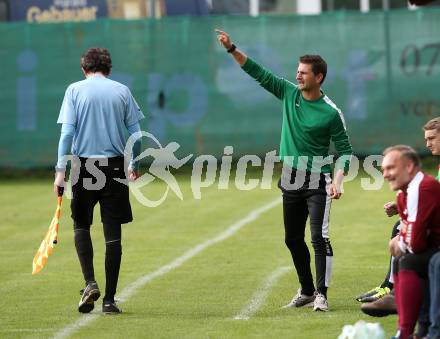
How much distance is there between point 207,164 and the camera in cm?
2314

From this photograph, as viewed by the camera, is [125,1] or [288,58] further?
[125,1]

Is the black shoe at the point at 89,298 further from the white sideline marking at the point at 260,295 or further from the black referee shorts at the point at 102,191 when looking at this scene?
the white sideline marking at the point at 260,295

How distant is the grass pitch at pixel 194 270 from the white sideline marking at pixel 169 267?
5cm

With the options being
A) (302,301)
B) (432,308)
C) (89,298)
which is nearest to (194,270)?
(302,301)

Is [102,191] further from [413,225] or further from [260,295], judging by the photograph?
[413,225]

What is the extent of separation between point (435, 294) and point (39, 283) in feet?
16.2

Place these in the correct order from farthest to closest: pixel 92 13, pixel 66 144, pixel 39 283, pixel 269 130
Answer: pixel 92 13
pixel 269 130
pixel 39 283
pixel 66 144

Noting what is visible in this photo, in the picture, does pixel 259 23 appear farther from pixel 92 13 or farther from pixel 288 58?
pixel 92 13

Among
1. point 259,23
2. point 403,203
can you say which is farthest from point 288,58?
point 403,203

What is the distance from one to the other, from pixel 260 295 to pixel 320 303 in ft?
2.93

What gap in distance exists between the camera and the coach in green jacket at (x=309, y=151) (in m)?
9.99

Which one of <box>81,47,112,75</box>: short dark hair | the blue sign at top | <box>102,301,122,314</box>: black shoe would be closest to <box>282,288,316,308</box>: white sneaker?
<box>102,301,122,314</box>: black shoe

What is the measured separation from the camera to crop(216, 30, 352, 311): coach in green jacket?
32.8ft

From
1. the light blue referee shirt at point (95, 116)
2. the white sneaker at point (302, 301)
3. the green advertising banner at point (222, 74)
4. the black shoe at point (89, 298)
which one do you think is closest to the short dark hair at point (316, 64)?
the light blue referee shirt at point (95, 116)
